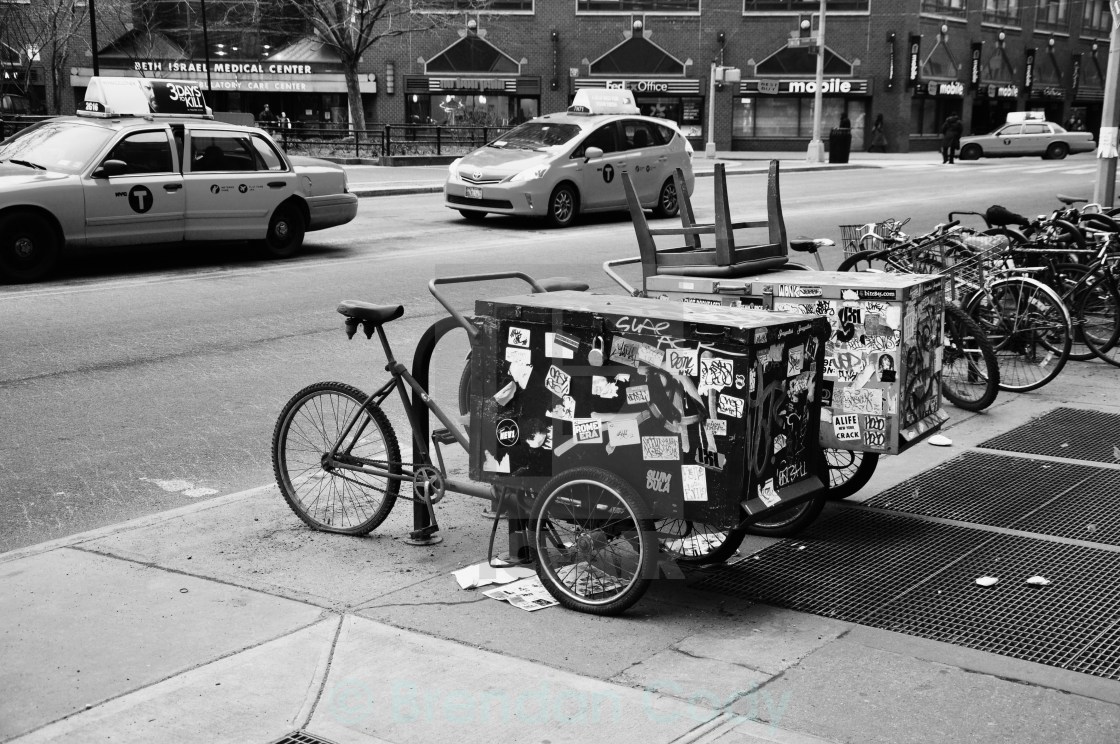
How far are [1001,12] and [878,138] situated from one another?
36.9 ft

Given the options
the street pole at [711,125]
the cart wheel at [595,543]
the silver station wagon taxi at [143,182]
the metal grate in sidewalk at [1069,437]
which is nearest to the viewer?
the cart wheel at [595,543]

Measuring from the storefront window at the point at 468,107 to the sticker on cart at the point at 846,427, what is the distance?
4597 centimetres

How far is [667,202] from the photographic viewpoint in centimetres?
2058

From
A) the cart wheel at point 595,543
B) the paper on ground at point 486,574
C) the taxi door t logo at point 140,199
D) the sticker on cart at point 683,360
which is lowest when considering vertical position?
the paper on ground at point 486,574

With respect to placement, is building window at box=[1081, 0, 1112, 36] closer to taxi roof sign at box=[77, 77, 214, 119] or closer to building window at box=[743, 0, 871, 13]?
building window at box=[743, 0, 871, 13]

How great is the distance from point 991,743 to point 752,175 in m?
31.0

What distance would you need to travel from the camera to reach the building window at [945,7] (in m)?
50.2

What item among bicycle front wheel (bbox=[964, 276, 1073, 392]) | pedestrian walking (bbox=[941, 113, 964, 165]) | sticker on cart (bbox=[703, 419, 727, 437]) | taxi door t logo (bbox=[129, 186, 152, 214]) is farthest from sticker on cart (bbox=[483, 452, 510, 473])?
pedestrian walking (bbox=[941, 113, 964, 165])

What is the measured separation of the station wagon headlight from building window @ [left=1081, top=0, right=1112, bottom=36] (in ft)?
165

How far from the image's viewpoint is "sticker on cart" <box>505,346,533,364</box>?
4793 millimetres

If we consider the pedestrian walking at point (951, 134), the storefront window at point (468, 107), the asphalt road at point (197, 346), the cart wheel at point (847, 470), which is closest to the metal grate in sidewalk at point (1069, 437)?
the cart wheel at point (847, 470)

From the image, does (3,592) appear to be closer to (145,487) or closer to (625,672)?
(145,487)

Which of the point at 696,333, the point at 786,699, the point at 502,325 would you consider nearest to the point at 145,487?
the point at 502,325

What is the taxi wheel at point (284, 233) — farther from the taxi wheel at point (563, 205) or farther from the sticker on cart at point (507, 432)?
the sticker on cart at point (507, 432)
